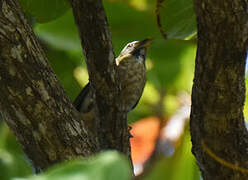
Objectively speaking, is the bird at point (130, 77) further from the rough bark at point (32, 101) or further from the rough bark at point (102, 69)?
the rough bark at point (32, 101)

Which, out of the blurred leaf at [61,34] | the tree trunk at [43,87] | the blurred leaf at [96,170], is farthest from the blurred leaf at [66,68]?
the blurred leaf at [96,170]

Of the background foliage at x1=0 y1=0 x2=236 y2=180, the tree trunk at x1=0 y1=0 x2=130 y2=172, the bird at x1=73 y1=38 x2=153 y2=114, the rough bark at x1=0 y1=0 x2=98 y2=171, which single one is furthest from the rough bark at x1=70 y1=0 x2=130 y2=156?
the bird at x1=73 y1=38 x2=153 y2=114

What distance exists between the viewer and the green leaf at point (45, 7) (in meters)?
2.85

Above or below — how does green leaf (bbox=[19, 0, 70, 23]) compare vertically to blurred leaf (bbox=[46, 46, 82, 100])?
above

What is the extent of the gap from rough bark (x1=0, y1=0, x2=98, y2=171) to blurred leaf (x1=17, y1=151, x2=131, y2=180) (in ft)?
4.02

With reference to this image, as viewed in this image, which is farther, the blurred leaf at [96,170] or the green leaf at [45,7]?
the green leaf at [45,7]

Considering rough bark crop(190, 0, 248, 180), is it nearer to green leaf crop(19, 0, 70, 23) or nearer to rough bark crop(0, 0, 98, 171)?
rough bark crop(0, 0, 98, 171)

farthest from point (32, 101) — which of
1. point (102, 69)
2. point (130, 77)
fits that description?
point (130, 77)

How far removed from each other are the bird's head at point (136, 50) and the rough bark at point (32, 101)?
149 cm

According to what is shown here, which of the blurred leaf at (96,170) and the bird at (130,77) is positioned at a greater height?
the blurred leaf at (96,170)

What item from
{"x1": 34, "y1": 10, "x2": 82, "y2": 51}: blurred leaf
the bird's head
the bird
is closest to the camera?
the bird

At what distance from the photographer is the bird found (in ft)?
11.9

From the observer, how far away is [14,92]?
2.34 metres

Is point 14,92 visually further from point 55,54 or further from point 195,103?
point 55,54
